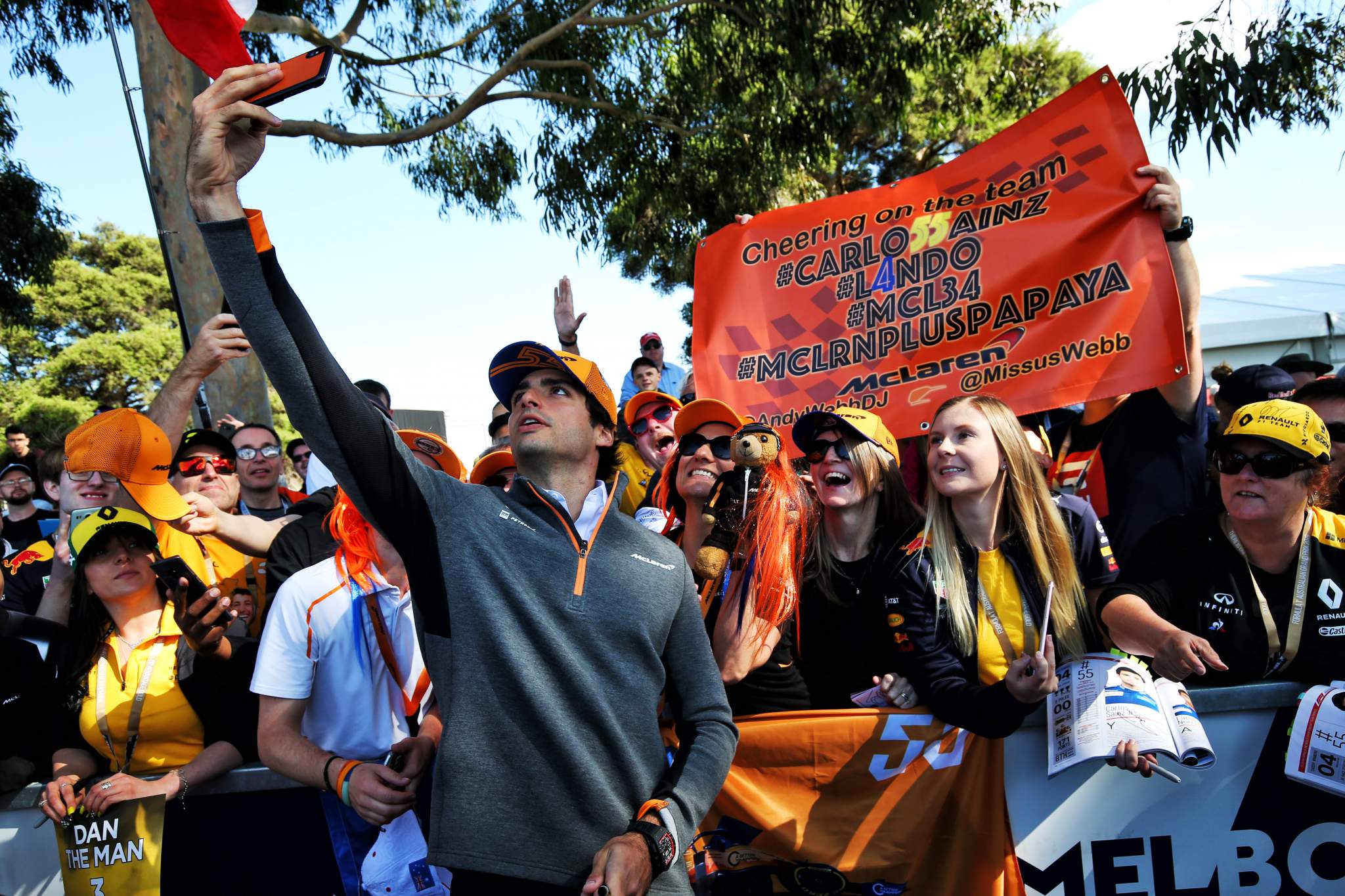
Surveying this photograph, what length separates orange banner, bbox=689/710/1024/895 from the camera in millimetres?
3105

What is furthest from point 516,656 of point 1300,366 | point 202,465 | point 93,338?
point 93,338

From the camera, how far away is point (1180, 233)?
4340 millimetres

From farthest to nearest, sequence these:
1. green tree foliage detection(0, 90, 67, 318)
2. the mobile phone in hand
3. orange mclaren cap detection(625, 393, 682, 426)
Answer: green tree foliage detection(0, 90, 67, 318), orange mclaren cap detection(625, 393, 682, 426), the mobile phone in hand

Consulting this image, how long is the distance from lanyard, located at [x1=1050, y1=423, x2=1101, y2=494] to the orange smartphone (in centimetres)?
376

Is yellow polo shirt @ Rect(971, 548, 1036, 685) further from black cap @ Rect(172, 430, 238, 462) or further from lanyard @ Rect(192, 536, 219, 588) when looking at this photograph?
black cap @ Rect(172, 430, 238, 462)

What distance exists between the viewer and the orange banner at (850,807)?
10.2ft

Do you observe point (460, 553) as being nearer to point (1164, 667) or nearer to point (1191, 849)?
point (1164, 667)

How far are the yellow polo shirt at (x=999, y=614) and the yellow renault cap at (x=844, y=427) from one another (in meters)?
0.60

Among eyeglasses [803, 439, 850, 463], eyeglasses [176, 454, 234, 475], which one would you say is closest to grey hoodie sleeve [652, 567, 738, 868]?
eyeglasses [803, 439, 850, 463]

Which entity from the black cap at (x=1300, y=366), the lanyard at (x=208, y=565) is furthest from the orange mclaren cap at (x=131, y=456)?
the black cap at (x=1300, y=366)

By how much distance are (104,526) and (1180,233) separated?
14.9 ft

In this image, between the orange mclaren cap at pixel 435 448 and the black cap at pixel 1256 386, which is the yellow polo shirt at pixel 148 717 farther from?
the black cap at pixel 1256 386

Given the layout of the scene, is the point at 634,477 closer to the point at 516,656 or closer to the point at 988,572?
the point at 988,572

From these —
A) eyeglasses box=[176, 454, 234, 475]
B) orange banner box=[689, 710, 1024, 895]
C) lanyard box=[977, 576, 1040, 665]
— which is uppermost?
eyeglasses box=[176, 454, 234, 475]
